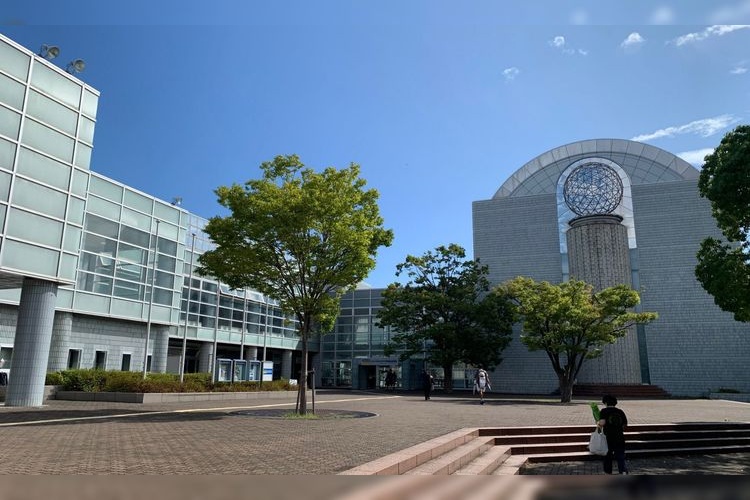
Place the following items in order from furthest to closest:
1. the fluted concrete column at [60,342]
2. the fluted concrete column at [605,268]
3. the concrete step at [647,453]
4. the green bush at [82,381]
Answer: the fluted concrete column at [605,268] → the fluted concrete column at [60,342] → the green bush at [82,381] → the concrete step at [647,453]

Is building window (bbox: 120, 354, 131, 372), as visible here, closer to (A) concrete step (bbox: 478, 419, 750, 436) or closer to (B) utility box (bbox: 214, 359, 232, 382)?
(B) utility box (bbox: 214, 359, 232, 382)

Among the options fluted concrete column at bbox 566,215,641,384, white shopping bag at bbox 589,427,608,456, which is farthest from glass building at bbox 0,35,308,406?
fluted concrete column at bbox 566,215,641,384

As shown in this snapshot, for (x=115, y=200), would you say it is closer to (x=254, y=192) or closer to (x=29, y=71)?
(x=29, y=71)

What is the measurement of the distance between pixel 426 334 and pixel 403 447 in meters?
29.2

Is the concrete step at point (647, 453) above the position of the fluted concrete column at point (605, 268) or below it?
below

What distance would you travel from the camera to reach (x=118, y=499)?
1739 millimetres

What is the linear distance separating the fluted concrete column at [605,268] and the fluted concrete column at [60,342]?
3290 cm

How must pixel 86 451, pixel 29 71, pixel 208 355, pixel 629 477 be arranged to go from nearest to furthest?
pixel 629 477 → pixel 86 451 → pixel 29 71 → pixel 208 355

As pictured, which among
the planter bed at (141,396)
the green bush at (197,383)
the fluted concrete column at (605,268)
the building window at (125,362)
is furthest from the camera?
the fluted concrete column at (605,268)

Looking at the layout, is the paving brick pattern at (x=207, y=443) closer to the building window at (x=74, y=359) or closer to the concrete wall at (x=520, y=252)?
the building window at (x=74, y=359)

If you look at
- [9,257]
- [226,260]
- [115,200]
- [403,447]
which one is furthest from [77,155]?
[403,447]

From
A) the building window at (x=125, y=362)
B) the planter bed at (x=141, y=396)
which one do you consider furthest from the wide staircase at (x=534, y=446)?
the building window at (x=125, y=362)

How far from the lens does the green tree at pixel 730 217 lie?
11.4 metres

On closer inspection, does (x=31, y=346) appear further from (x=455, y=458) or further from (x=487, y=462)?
(x=487, y=462)
